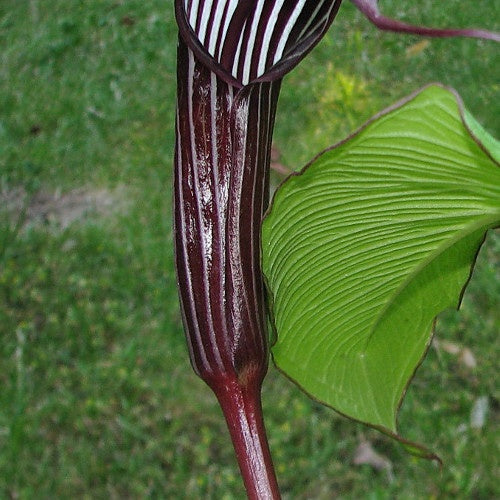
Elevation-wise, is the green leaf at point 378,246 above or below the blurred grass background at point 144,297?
above

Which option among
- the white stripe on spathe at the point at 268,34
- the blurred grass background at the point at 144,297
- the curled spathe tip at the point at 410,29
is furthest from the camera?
the blurred grass background at the point at 144,297

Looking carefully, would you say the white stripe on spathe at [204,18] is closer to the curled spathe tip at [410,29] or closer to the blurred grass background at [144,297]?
the curled spathe tip at [410,29]

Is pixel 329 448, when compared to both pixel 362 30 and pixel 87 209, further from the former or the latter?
pixel 362 30

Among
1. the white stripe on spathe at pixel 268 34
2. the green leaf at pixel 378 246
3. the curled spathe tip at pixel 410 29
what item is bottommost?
the green leaf at pixel 378 246

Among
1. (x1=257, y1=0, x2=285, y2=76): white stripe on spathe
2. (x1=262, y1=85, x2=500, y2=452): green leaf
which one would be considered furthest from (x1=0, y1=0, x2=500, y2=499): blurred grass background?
(x1=257, y1=0, x2=285, y2=76): white stripe on spathe

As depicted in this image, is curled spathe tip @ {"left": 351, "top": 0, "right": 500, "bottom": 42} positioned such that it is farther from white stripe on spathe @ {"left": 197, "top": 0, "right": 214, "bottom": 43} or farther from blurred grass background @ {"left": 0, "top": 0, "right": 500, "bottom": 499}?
blurred grass background @ {"left": 0, "top": 0, "right": 500, "bottom": 499}

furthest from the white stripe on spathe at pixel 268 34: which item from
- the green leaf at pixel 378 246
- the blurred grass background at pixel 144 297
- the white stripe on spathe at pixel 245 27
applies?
the blurred grass background at pixel 144 297

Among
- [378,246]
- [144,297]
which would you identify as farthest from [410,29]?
[144,297]
